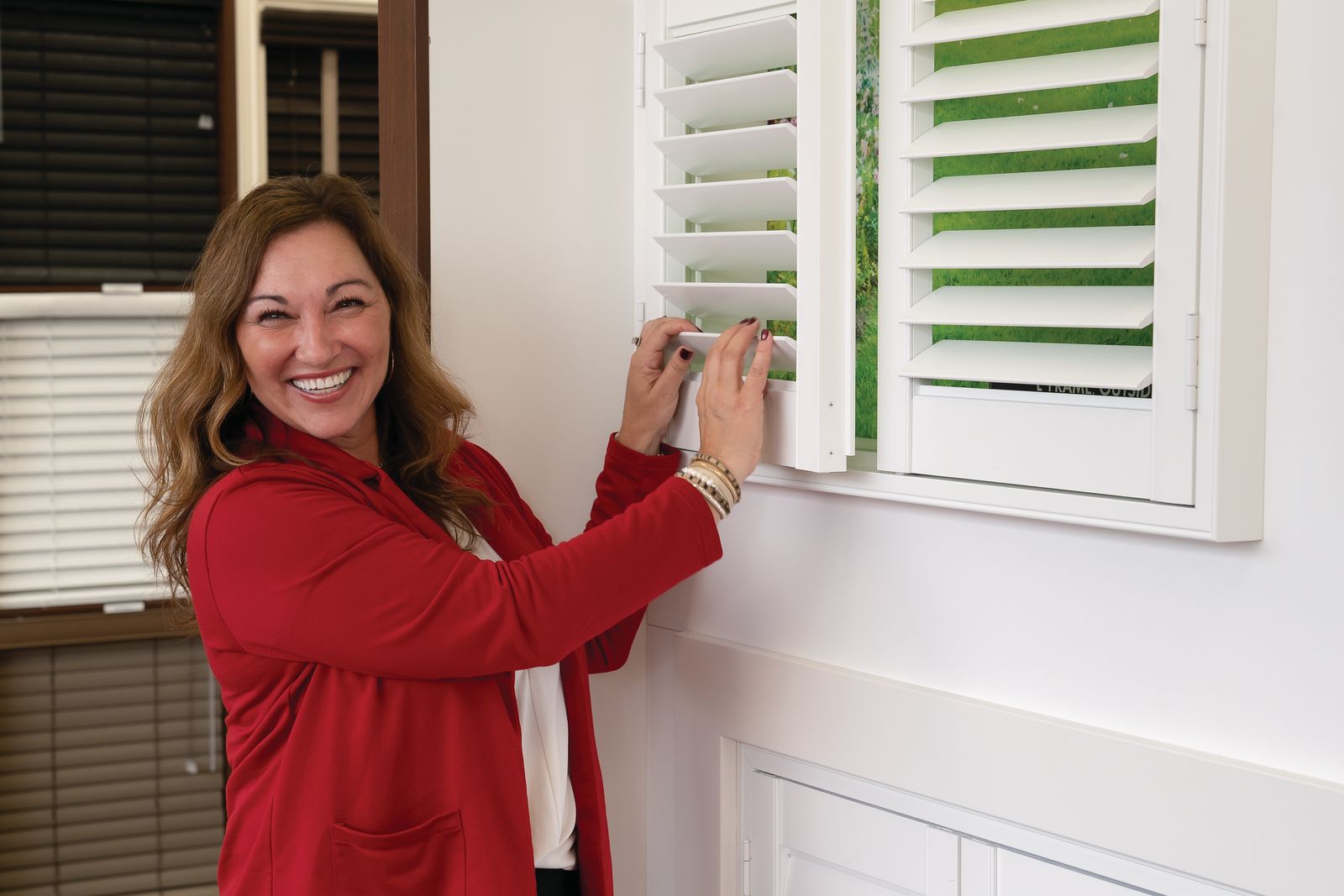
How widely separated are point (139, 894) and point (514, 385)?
208 centimetres

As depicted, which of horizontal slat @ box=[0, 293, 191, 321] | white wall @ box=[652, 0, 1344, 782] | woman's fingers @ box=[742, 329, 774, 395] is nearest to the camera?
white wall @ box=[652, 0, 1344, 782]

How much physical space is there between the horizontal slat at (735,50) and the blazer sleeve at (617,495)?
455mm

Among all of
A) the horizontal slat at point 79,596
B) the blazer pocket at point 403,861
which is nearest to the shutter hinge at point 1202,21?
the blazer pocket at point 403,861

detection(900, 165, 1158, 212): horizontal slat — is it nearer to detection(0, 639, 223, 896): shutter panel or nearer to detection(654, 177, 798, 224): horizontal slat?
detection(654, 177, 798, 224): horizontal slat

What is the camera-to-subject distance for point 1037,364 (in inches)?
40.3

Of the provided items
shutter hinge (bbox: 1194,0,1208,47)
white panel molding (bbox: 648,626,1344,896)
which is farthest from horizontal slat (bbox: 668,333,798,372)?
shutter hinge (bbox: 1194,0,1208,47)

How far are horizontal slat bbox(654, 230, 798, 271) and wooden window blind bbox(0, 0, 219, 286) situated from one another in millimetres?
1904

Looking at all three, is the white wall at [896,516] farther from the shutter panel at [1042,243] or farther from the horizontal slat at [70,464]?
the horizontal slat at [70,464]

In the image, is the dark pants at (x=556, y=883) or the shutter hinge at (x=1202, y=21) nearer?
the shutter hinge at (x=1202, y=21)

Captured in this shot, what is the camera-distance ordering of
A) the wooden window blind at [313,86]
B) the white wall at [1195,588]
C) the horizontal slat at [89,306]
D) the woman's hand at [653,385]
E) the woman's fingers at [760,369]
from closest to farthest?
the white wall at [1195,588]
the woman's fingers at [760,369]
the woman's hand at [653,385]
the horizontal slat at [89,306]
the wooden window blind at [313,86]

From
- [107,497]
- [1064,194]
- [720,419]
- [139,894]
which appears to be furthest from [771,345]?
[139,894]

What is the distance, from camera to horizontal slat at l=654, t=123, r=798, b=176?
1211 millimetres

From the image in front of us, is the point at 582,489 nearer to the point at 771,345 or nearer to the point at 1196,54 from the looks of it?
the point at 771,345

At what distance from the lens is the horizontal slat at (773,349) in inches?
48.3
